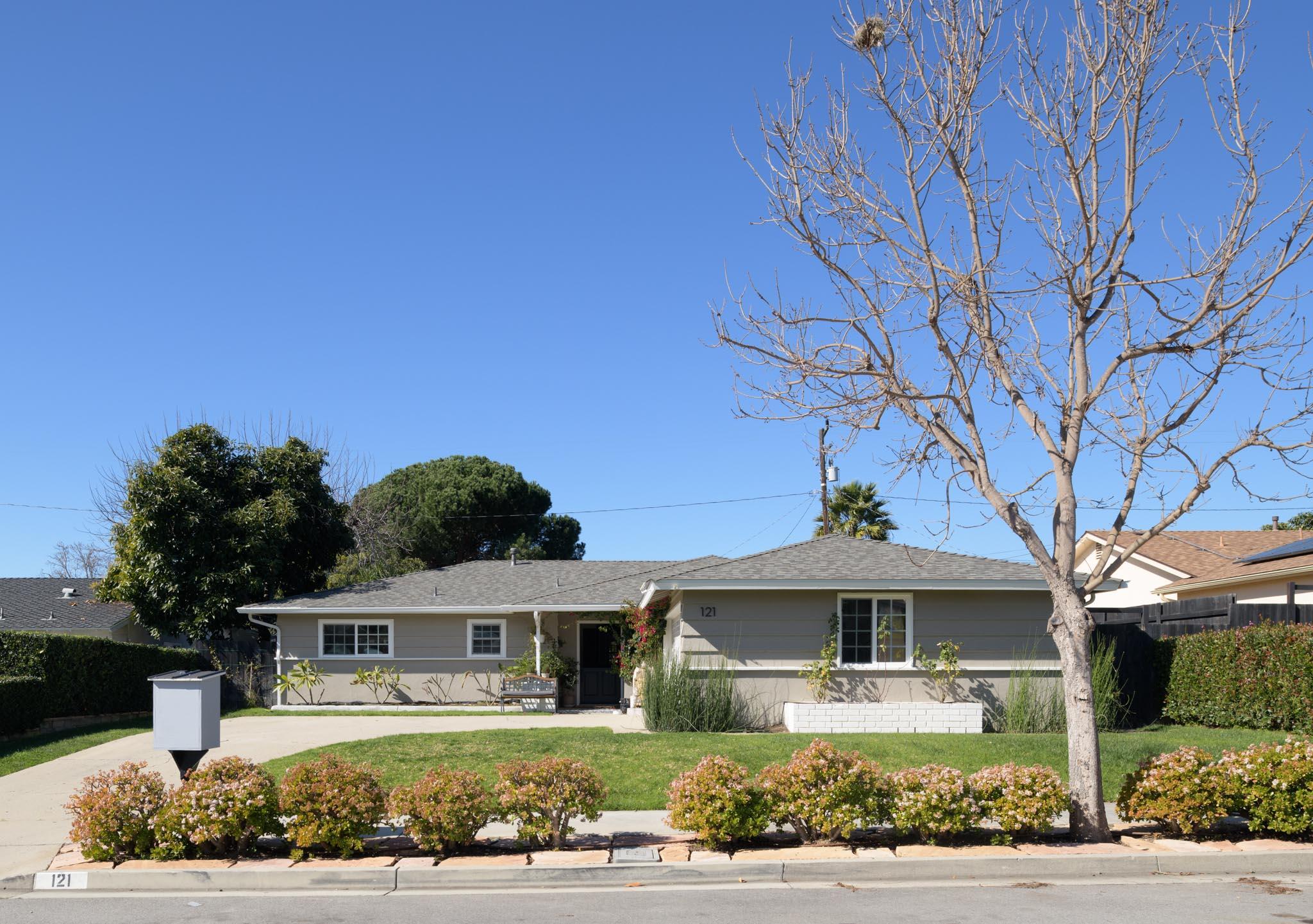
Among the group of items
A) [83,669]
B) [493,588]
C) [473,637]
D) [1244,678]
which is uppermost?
[493,588]

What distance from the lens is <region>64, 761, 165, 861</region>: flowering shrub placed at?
850cm

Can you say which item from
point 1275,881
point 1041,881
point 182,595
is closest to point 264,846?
point 1041,881

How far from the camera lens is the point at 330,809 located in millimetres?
8484

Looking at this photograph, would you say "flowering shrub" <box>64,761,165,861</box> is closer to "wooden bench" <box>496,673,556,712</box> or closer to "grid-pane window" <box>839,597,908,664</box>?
"grid-pane window" <box>839,597,908,664</box>

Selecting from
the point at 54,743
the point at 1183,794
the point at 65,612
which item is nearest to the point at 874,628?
the point at 1183,794

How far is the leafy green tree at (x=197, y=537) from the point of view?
25.2 meters

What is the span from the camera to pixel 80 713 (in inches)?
749

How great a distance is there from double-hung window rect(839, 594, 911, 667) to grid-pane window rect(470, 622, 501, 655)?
9.76m

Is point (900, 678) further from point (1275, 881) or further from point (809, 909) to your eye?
point (809, 909)

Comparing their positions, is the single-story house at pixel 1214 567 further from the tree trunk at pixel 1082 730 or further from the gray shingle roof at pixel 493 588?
the gray shingle roof at pixel 493 588

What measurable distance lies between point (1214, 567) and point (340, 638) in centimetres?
2099

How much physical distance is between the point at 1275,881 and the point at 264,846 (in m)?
7.85

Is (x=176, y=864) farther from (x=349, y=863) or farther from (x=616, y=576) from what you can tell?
(x=616, y=576)

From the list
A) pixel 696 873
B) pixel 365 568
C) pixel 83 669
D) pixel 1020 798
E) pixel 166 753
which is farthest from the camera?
pixel 365 568
